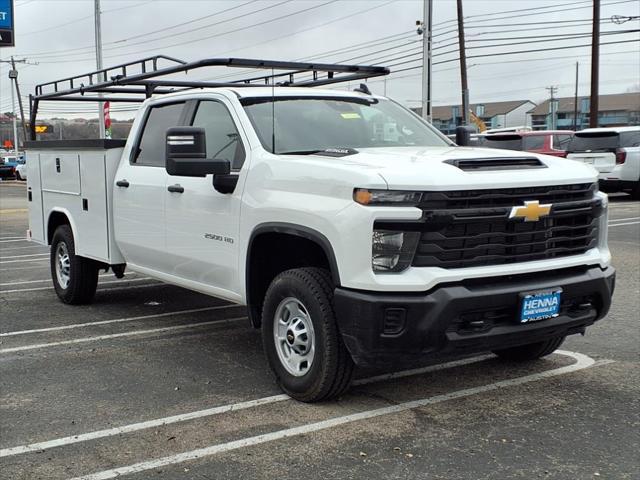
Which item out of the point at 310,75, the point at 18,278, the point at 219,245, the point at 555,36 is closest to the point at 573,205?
the point at 219,245

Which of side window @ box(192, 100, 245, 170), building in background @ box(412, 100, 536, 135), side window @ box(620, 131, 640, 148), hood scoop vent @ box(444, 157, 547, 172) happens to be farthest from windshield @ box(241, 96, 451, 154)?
building in background @ box(412, 100, 536, 135)

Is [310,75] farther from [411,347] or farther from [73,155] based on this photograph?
[411,347]

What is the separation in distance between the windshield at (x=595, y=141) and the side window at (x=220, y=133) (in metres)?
15.7

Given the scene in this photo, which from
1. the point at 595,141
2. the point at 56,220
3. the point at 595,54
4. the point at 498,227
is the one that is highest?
the point at 595,54

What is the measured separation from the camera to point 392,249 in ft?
13.2

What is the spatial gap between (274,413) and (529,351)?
6.80 ft

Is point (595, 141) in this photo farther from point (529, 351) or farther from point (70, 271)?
point (70, 271)

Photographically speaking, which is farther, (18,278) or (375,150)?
(18,278)

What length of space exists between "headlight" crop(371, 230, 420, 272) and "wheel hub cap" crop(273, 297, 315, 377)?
63cm

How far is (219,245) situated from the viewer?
207 inches

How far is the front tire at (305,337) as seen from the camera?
4.29 m

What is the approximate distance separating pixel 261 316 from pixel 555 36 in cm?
3500

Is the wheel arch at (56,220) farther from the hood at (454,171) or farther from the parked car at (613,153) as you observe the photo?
the parked car at (613,153)

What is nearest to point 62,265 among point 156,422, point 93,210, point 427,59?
point 93,210
